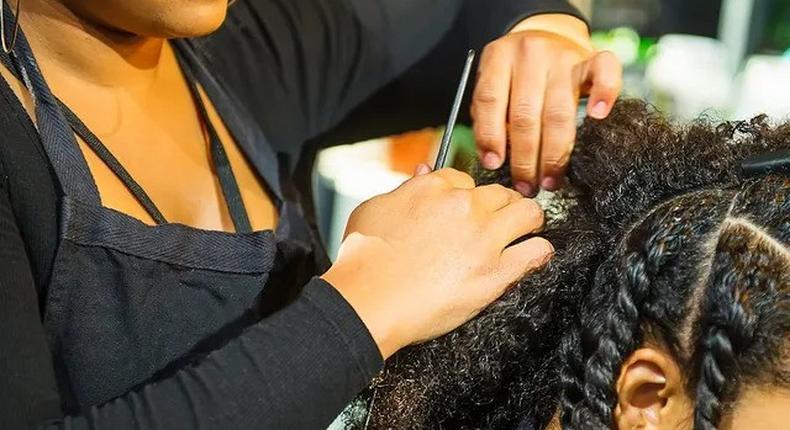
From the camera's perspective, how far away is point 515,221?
2.65 feet

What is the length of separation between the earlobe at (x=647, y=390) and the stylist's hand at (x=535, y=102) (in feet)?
0.79

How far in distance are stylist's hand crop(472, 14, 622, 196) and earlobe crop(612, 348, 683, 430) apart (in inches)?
9.4

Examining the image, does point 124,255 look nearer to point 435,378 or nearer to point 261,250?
point 261,250

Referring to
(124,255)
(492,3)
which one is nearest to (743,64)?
(492,3)

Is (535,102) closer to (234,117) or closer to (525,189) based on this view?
(525,189)

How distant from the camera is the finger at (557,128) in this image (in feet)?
3.01

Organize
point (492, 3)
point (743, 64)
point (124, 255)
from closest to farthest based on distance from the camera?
point (124, 255) < point (492, 3) < point (743, 64)

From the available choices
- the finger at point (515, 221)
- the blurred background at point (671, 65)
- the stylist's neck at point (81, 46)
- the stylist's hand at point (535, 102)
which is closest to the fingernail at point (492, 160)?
the stylist's hand at point (535, 102)

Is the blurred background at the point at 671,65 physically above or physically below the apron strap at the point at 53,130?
above

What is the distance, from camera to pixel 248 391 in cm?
70

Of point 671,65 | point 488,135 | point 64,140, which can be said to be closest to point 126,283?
point 64,140

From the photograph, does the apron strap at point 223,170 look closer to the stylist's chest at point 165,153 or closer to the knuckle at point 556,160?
the stylist's chest at point 165,153

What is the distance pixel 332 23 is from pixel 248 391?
650 millimetres

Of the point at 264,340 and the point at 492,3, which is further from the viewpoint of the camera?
the point at 492,3
